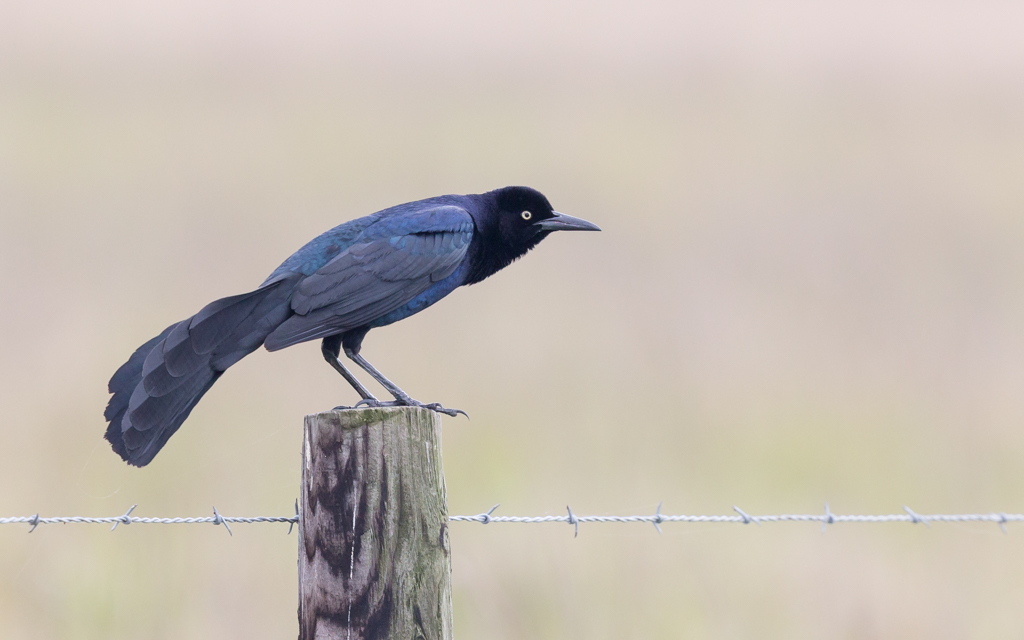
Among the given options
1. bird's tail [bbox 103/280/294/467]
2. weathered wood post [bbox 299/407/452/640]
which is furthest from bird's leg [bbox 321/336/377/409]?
weathered wood post [bbox 299/407/452/640]

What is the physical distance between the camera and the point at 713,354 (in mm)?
7457

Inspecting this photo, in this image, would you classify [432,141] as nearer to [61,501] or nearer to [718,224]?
[718,224]

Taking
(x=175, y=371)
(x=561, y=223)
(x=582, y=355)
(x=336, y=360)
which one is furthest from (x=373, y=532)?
(x=582, y=355)

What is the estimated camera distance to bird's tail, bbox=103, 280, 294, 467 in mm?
3215

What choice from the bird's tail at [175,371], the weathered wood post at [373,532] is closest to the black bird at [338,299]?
the bird's tail at [175,371]

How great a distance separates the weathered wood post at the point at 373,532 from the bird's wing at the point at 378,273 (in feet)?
3.37

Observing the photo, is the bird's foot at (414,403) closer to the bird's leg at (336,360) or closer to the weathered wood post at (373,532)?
the bird's leg at (336,360)

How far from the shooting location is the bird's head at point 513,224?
455 centimetres

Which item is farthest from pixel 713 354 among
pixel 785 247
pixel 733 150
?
pixel 733 150

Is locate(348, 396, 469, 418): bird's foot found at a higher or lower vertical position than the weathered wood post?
higher

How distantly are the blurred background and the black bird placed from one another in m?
1.46

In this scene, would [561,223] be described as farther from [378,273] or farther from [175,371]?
[175,371]

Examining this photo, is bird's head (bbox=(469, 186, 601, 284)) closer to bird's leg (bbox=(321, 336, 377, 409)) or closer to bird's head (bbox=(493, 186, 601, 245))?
bird's head (bbox=(493, 186, 601, 245))

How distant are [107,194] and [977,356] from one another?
324 inches
